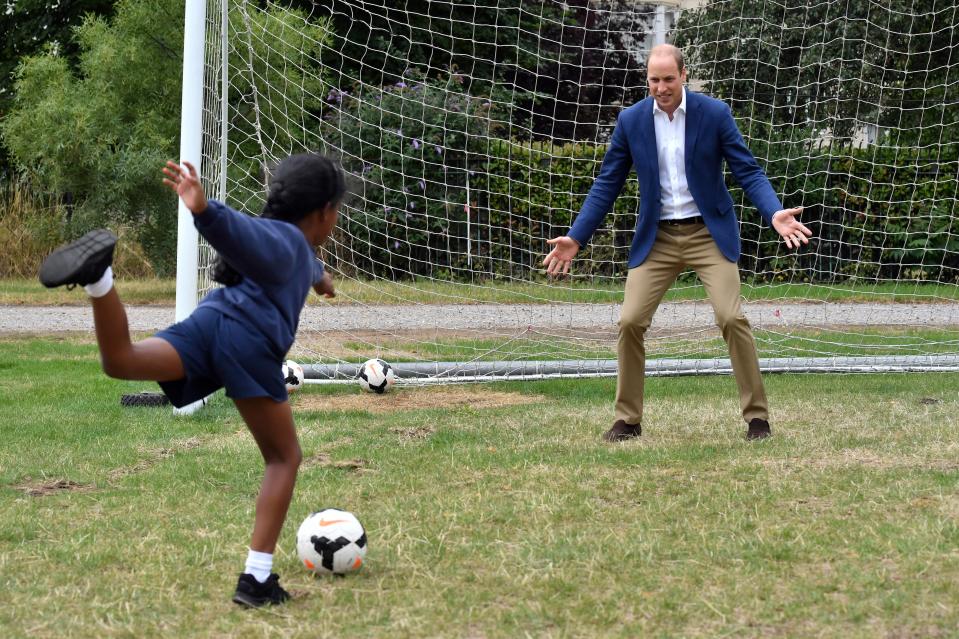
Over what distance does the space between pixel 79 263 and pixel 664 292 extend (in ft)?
12.5

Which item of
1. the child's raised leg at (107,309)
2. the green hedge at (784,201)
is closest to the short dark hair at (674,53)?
the child's raised leg at (107,309)

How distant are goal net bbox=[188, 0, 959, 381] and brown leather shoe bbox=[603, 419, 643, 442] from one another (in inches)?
102

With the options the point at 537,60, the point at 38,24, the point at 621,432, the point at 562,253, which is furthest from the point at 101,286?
the point at 38,24

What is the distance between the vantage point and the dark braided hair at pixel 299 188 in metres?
3.68

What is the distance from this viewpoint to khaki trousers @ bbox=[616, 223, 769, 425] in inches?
249

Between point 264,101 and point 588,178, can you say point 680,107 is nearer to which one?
point 588,178

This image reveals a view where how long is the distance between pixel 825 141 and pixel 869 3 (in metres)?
1.36

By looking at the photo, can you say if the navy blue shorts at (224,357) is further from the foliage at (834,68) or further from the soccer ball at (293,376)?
the foliage at (834,68)

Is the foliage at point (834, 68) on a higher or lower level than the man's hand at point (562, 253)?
higher

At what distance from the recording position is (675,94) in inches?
247

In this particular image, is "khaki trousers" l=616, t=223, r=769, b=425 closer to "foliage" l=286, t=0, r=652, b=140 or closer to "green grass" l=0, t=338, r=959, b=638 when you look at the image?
"green grass" l=0, t=338, r=959, b=638

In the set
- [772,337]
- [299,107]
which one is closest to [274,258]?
[299,107]

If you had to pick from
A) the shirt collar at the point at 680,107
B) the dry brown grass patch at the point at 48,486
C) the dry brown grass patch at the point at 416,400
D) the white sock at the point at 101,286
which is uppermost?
the shirt collar at the point at 680,107

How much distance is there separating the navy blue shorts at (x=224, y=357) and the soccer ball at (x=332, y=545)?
1.78 feet
